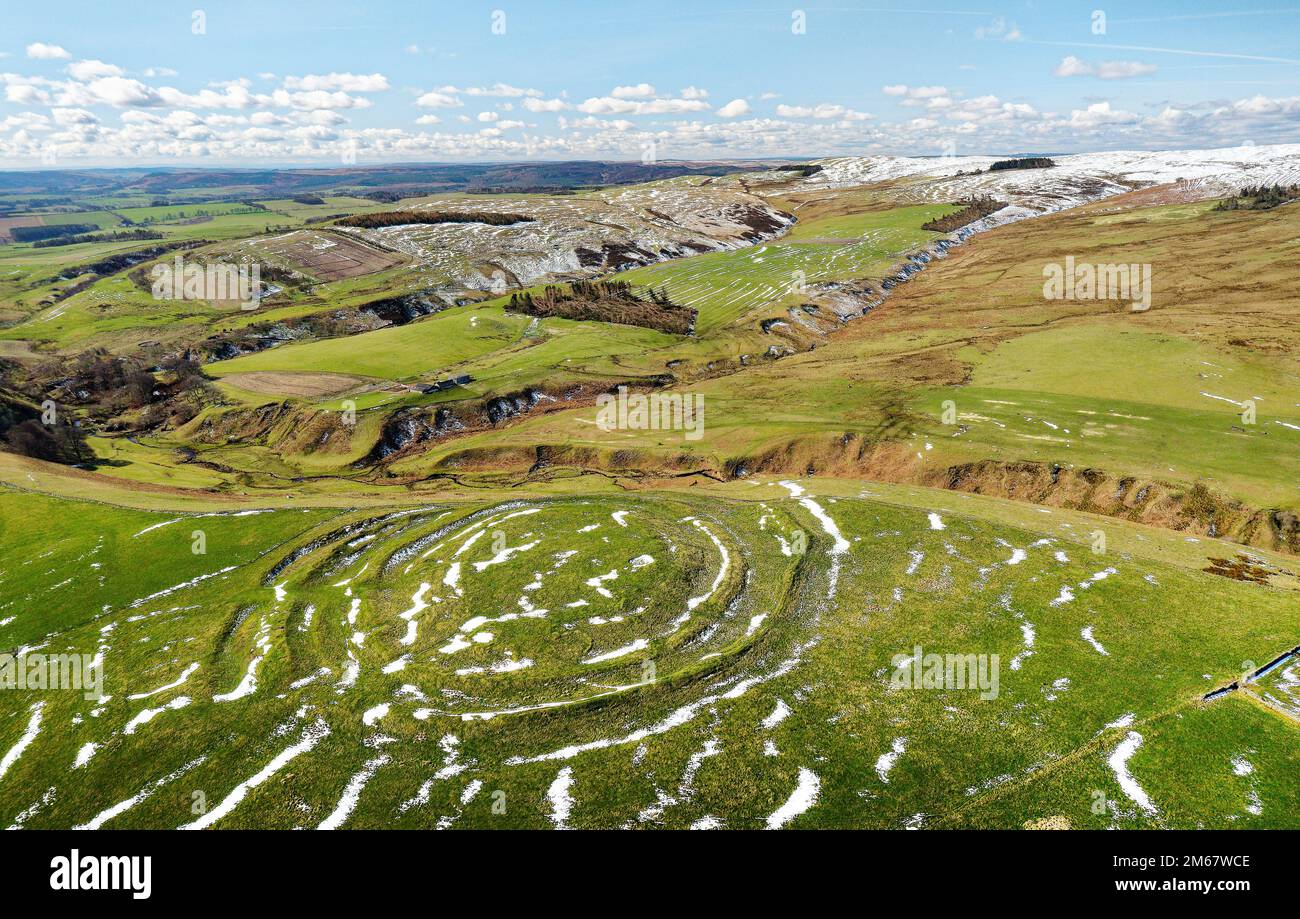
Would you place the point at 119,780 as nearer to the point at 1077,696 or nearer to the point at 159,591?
the point at 159,591

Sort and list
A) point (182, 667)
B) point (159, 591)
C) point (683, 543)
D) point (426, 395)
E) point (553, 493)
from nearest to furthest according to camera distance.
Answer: point (182, 667)
point (159, 591)
point (683, 543)
point (553, 493)
point (426, 395)

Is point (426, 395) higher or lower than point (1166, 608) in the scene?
higher

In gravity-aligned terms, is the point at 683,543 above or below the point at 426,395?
below

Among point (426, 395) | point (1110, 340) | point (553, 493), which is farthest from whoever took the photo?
point (426, 395)
